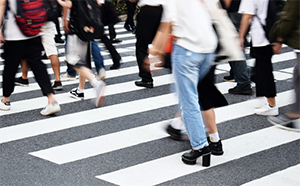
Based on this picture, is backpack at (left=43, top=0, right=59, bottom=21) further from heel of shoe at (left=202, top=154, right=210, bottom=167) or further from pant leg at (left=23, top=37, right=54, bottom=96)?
heel of shoe at (left=202, top=154, right=210, bottom=167)

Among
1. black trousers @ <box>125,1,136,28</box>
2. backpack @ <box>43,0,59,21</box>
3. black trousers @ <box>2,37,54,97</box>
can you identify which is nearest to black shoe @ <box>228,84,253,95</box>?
black trousers @ <box>2,37,54,97</box>

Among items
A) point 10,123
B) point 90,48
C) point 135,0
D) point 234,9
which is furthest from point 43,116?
point 234,9

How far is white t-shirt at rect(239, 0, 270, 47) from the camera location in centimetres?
561

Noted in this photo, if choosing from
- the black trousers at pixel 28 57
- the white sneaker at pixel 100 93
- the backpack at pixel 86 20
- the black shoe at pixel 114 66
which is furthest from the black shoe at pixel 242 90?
the black trousers at pixel 28 57

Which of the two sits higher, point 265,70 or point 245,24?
point 245,24

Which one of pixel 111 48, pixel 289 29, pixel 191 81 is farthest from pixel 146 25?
pixel 191 81

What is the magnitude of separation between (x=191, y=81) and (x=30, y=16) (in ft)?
8.08

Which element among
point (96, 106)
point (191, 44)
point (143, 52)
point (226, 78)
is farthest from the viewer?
point (226, 78)

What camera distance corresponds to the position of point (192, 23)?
398cm

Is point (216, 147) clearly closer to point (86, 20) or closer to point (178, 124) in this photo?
point (178, 124)

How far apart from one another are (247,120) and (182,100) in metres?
1.84

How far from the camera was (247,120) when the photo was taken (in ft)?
19.0

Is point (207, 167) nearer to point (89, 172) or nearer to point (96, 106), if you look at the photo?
point (89, 172)

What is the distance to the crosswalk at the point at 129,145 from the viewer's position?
4.17 m
